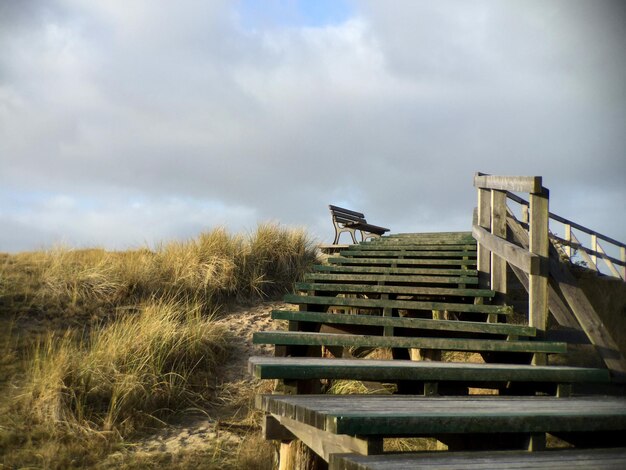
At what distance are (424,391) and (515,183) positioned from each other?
260cm

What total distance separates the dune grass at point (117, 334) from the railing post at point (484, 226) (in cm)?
337

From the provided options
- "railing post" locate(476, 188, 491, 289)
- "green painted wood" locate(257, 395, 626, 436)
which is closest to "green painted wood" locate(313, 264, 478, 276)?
"railing post" locate(476, 188, 491, 289)

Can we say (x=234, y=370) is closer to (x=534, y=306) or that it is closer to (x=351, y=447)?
(x=534, y=306)

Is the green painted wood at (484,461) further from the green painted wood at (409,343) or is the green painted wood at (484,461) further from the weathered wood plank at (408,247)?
the weathered wood plank at (408,247)

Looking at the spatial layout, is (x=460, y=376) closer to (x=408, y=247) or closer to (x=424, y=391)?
(x=424, y=391)

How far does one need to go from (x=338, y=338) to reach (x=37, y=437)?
10.7 feet

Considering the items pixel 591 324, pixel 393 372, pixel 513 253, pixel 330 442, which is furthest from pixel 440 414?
pixel 591 324

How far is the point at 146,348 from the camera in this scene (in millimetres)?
7438

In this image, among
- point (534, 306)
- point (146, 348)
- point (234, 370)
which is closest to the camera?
point (534, 306)

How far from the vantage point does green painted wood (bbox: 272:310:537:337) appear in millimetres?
5539

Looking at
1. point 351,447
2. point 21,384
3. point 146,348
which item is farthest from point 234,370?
point 351,447

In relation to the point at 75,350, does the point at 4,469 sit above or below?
below

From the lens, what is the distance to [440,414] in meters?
2.96

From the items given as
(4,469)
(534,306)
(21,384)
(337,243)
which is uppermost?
(337,243)
